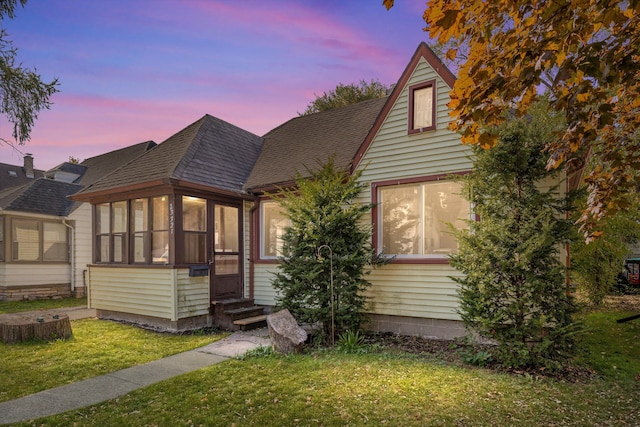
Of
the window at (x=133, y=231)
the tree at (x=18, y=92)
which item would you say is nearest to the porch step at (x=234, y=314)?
the window at (x=133, y=231)

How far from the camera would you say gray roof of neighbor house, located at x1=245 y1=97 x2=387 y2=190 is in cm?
947

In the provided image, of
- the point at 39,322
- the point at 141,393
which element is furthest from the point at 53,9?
the point at 141,393

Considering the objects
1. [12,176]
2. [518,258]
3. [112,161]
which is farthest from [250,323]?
[12,176]

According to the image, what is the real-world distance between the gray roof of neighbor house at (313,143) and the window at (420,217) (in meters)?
1.65

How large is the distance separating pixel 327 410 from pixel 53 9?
406 inches

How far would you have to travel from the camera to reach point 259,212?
32.2ft

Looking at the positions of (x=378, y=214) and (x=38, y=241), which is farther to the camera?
(x=38, y=241)

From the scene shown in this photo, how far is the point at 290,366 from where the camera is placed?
5.54 metres

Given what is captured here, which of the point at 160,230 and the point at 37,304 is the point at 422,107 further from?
the point at 37,304

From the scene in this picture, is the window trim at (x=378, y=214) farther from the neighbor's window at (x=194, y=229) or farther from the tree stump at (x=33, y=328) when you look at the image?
the tree stump at (x=33, y=328)

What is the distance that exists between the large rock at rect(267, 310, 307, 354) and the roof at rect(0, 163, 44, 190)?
2125 cm

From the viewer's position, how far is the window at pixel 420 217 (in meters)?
7.21

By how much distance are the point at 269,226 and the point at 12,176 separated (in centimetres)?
2023

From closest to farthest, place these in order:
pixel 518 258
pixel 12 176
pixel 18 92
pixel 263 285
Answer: pixel 518 258 < pixel 18 92 < pixel 263 285 < pixel 12 176
